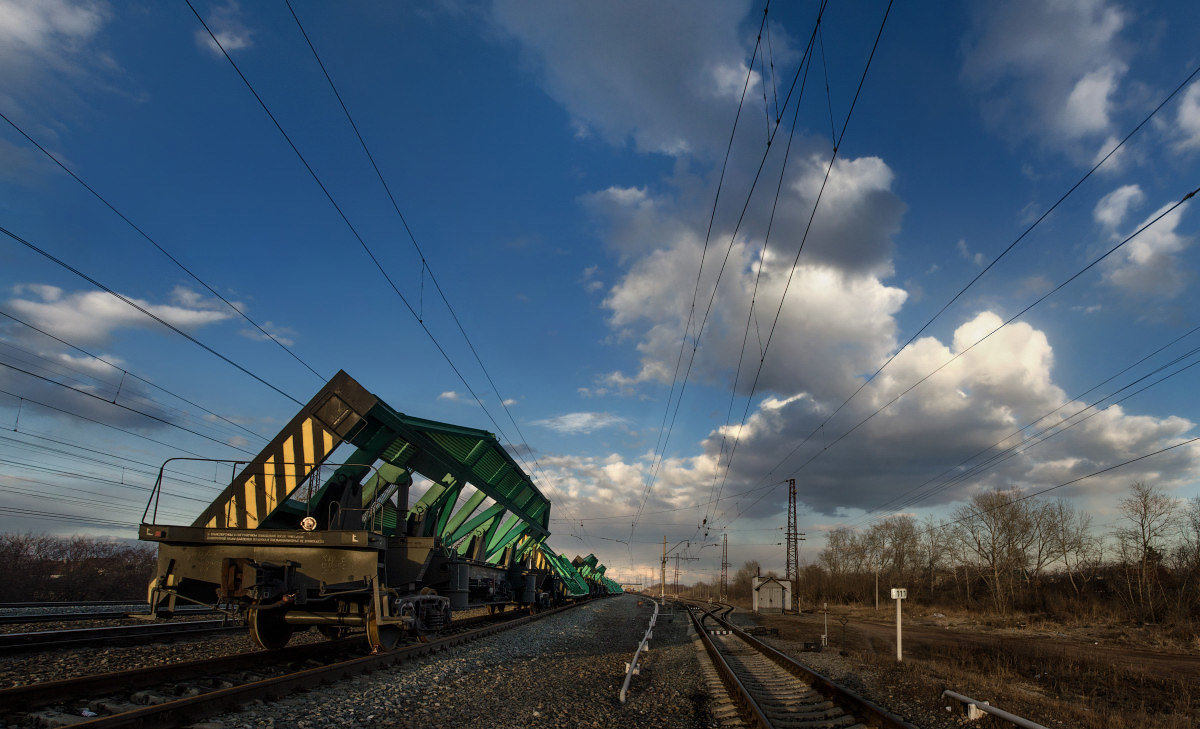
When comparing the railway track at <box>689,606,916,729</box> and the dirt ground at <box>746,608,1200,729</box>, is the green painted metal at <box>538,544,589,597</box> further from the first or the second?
the railway track at <box>689,606,916,729</box>

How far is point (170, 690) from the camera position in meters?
6.81

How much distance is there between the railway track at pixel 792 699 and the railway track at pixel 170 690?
5486mm

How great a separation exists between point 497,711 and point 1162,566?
4736cm

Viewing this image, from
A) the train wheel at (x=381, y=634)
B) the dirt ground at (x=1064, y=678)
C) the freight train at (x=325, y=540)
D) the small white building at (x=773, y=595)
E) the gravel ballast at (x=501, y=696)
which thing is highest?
the freight train at (x=325, y=540)

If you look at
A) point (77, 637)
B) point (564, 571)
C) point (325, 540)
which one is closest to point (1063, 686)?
point (325, 540)

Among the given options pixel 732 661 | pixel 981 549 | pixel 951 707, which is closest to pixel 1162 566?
pixel 981 549

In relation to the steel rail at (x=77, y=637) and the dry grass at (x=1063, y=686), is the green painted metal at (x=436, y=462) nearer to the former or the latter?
the steel rail at (x=77, y=637)

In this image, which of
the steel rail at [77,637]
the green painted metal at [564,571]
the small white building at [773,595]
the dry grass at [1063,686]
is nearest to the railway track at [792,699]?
the dry grass at [1063,686]

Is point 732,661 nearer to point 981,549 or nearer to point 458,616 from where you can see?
point 458,616

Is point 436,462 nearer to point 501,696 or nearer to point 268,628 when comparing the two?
point 268,628

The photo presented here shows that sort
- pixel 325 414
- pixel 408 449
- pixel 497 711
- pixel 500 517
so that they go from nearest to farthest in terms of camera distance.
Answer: pixel 497 711 → pixel 325 414 → pixel 408 449 → pixel 500 517

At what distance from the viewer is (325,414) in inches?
415

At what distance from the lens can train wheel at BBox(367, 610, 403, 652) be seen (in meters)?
9.60

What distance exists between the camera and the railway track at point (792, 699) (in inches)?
314
